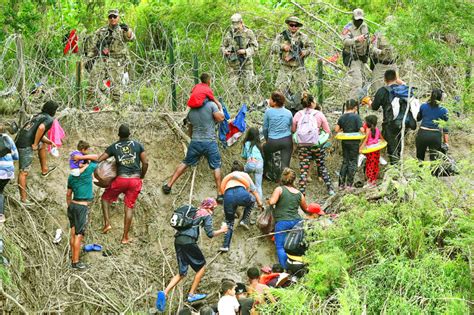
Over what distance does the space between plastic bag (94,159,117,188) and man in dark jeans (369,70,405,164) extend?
386 centimetres

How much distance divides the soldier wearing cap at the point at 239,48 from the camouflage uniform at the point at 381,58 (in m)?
1.81

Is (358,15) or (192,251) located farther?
(358,15)

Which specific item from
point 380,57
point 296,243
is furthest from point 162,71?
point 296,243

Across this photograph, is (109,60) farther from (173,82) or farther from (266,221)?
(266,221)

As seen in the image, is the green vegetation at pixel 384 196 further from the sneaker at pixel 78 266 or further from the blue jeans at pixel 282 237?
the sneaker at pixel 78 266

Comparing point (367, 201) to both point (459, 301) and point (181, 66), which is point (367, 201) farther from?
point (181, 66)

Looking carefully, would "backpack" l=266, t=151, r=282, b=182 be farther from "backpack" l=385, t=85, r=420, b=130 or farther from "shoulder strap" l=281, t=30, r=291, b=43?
"shoulder strap" l=281, t=30, r=291, b=43

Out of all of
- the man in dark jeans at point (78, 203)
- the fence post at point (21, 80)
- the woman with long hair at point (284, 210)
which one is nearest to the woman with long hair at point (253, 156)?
the woman with long hair at point (284, 210)

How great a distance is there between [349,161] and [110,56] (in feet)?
12.8

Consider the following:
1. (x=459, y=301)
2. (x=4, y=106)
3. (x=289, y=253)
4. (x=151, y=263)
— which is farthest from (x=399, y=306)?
(x=4, y=106)

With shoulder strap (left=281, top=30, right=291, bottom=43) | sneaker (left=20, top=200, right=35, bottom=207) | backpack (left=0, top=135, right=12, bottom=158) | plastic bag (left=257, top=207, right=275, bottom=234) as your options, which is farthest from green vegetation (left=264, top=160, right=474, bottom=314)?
sneaker (left=20, top=200, right=35, bottom=207)

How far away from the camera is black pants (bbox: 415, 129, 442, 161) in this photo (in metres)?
15.6

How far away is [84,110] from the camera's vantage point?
16.7m

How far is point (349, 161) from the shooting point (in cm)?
1579
